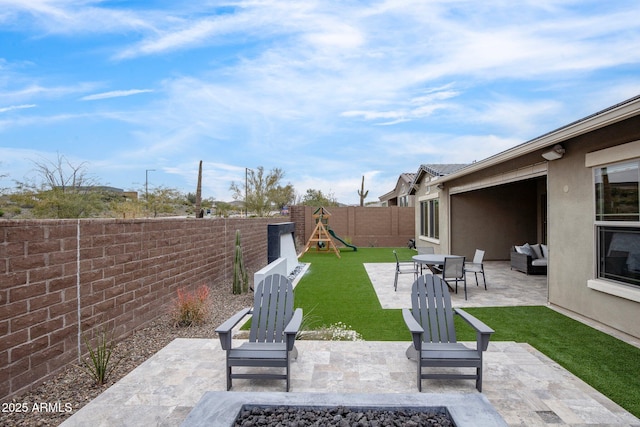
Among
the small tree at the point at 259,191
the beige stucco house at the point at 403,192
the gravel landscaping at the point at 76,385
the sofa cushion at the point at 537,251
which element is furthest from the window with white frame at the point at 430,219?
the small tree at the point at 259,191

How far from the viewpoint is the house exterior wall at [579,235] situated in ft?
16.5

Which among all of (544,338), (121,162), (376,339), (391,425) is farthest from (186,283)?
(121,162)

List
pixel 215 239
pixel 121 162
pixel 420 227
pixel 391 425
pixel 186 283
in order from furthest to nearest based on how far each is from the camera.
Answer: pixel 420 227, pixel 121 162, pixel 215 239, pixel 186 283, pixel 391 425

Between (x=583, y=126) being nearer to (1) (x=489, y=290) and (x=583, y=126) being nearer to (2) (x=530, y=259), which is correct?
(1) (x=489, y=290)

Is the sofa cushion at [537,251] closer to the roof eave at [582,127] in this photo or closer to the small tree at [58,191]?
the roof eave at [582,127]

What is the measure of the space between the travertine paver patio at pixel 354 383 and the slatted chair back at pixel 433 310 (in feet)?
1.46

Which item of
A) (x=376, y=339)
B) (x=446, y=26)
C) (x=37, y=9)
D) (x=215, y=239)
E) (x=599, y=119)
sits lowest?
(x=376, y=339)

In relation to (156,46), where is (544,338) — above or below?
below

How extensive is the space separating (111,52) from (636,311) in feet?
39.7

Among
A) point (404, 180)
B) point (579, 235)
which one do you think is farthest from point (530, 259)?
point (404, 180)

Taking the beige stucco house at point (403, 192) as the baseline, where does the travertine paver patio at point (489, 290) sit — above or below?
below

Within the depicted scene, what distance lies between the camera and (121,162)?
14938mm

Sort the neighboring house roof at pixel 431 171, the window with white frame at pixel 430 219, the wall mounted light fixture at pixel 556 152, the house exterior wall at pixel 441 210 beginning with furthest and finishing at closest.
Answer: the window with white frame at pixel 430 219, the neighboring house roof at pixel 431 171, the house exterior wall at pixel 441 210, the wall mounted light fixture at pixel 556 152

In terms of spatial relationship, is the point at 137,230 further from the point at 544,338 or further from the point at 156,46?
the point at 156,46
